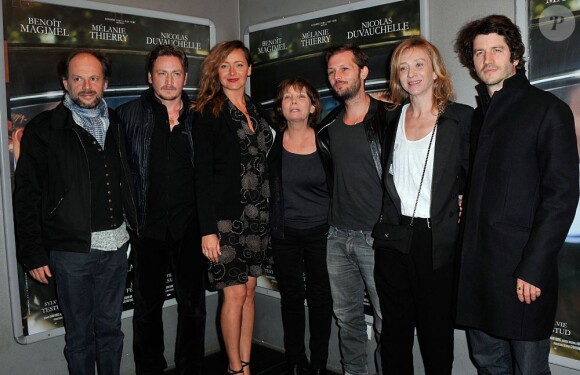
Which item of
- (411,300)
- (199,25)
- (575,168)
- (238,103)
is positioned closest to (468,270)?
(411,300)

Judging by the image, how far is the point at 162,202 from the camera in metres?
2.55

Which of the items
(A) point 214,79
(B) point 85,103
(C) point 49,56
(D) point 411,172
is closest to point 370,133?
(D) point 411,172

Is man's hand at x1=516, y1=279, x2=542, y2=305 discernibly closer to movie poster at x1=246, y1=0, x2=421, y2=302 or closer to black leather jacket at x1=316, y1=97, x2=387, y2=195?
black leather jacket at x1=316, y1=97, x2=387, y2=195

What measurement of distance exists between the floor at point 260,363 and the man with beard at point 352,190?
716mm

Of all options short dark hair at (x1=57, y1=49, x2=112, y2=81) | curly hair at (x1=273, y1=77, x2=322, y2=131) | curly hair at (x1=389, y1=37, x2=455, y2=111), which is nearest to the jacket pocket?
short dark hair at (x1=57, y1=49, x2=112, y2=81)

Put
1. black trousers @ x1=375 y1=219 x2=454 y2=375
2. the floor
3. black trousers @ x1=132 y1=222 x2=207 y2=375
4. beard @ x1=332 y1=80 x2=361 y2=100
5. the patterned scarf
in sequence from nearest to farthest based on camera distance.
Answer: black trousers @ x1=375 y1=219 x2=454 y2=375 → the patterned scarf → beard @ x1=332 y1=80 x2=361 y2=100 → black trousers @ x1=132 y1=222 x2=207 y2=375 → the floor

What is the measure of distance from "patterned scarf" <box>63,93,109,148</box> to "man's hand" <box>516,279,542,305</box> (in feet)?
6.59

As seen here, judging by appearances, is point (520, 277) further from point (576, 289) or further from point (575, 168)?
point (576, 289)

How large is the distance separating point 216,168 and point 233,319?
0.83 meters

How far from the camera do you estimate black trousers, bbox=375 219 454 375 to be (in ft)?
6.81

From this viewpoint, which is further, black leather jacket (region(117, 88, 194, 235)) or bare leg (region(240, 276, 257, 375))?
bare leg (region(240, 276, 257, 375))

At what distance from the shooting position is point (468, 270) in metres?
1.93

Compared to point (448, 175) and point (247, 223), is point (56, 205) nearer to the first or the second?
point (247, 223)

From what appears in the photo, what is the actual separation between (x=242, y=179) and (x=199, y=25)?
1.50m
